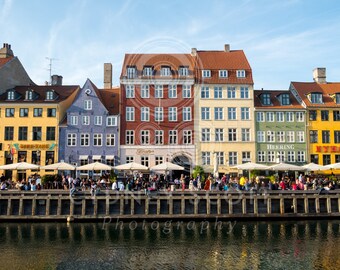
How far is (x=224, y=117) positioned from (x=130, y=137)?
42.0 feet

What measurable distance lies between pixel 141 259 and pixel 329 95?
42.4 m

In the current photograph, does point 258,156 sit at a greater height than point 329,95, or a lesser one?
lesser

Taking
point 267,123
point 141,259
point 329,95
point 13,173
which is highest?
point 329,95

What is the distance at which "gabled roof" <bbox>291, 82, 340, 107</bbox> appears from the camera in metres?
54.9

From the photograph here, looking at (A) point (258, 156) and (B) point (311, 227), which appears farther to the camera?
(A) point (258, 156)

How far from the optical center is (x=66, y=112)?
5488 cm

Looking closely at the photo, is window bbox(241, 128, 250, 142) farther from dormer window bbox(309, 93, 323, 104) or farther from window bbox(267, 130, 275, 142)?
dormer window bbox(309, 93, 323, 104)

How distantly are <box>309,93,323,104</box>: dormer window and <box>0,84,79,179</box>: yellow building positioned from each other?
33.4 meters

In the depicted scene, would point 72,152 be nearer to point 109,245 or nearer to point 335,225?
point 109,245

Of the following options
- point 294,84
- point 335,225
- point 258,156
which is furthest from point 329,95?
point 335,225

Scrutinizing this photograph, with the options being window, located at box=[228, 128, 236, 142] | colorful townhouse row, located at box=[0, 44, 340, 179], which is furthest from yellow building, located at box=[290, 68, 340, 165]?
window, located at box=[228, 128, 236, 142]

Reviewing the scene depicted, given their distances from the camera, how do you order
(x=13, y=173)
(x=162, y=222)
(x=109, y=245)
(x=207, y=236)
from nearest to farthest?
(x=109, y=245) < (x=207, y=236) < (x=162, y=222) < (x=13, y=173)

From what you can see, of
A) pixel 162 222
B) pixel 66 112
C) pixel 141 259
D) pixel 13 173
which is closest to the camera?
pixel 141 259

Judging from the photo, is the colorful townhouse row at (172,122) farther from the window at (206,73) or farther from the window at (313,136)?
the window at (313,136)
